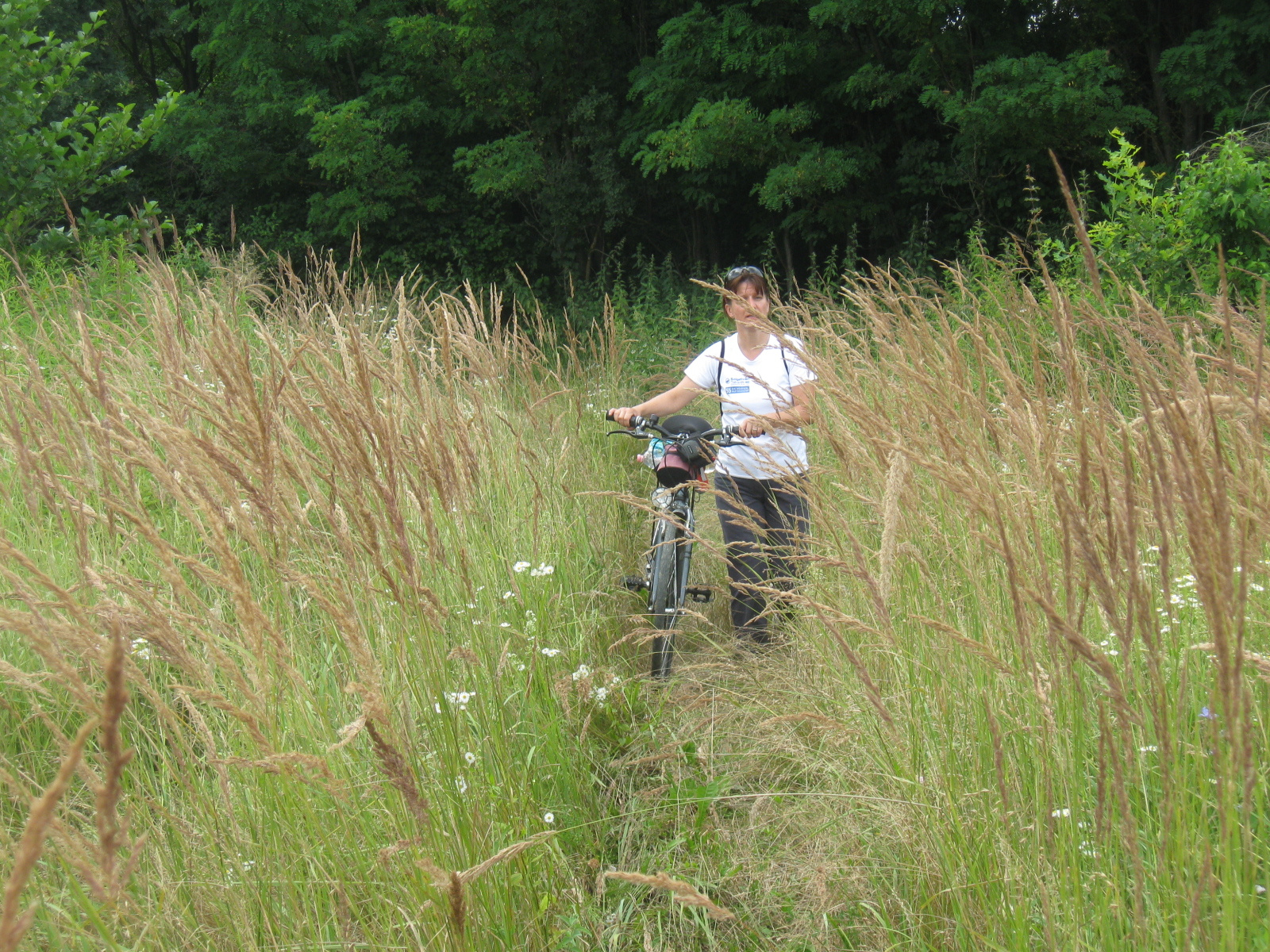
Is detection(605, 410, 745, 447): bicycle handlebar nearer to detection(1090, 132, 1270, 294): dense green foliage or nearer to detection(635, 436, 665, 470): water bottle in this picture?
detection(635, 436, 665, 470): water bottle

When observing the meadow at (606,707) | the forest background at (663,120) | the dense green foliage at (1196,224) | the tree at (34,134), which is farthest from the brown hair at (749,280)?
the forest background at (663,120)

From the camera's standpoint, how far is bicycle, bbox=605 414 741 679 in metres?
3.56

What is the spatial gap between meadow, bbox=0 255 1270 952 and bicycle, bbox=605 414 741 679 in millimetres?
857

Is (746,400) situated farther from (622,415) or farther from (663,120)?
(663,120)

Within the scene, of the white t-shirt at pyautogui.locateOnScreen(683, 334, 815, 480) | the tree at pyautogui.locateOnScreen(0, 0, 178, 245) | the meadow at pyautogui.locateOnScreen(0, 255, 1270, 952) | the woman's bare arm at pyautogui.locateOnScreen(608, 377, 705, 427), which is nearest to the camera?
A: the meadow at pyautogui.locateOnScreen(0, 255, 1270, 952)

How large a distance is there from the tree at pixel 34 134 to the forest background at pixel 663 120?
8.37ft

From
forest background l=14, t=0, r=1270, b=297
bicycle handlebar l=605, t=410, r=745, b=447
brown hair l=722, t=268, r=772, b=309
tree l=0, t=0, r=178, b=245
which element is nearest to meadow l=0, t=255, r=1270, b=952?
bicycle handlebar l=605, t=410, r=745, b=447

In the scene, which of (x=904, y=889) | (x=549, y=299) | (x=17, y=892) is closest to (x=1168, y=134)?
(x=549, y=299)

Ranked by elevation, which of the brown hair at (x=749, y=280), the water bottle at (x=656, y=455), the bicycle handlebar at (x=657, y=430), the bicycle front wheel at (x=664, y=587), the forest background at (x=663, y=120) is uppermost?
the forest background at (x=663, y=120)

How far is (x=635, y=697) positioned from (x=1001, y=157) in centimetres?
1272

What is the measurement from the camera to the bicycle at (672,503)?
3564 mm

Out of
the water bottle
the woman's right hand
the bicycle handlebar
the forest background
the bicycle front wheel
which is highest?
the forest background

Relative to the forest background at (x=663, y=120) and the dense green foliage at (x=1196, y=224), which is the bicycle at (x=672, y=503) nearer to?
the dense green foliage at (x=1196, y=224)

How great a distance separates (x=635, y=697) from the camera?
10.1ft
